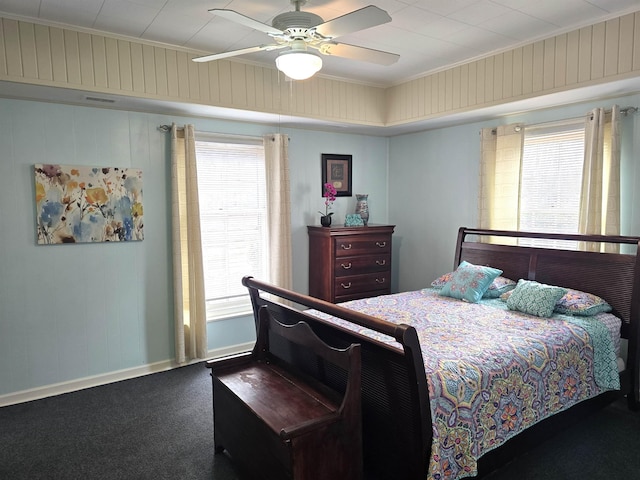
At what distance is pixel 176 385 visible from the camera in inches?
140

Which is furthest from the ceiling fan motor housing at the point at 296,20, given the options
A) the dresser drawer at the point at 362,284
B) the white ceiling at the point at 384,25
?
the dresser drawer at the point at 362,284

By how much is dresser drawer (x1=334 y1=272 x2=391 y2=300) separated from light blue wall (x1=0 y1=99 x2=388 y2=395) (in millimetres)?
1153

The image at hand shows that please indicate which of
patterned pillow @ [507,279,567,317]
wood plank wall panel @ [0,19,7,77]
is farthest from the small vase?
wood plank wall panel @ [0,19,7,77]

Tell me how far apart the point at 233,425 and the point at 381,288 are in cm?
264

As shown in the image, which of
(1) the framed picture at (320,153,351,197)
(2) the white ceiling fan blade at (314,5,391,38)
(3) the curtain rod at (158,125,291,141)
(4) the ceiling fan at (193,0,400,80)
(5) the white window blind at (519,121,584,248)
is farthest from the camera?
(1) the framed picture at (320,153,351,197)

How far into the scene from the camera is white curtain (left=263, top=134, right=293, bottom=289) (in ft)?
14.1

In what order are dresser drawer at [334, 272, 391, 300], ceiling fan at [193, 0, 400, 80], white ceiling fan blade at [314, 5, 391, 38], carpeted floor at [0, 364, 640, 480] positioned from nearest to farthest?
white ceiling fan blade at [314, 5, 391, 38] < ceiling fan at [193, 0, 400, 80] < carpeted floor at [0, 364, 640, 480] < dresser drawer at [334, 272, 391, 300]

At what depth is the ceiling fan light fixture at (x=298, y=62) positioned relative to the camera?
88.4 inches

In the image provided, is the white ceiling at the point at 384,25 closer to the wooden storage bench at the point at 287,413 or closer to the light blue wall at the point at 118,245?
the light blue wall at the point at 118,245

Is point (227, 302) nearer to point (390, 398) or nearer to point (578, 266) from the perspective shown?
point (390, 398)

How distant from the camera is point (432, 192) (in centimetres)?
476

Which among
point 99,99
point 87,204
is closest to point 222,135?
point 99,99

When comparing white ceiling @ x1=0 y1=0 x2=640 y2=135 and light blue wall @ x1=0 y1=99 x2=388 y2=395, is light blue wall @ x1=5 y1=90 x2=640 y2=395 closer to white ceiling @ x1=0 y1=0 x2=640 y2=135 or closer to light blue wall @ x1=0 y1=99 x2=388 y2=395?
light blue wall @ x1=0 y1=99 x2=388 y2=395

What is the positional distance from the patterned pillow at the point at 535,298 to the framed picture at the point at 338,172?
2238 millimetres
